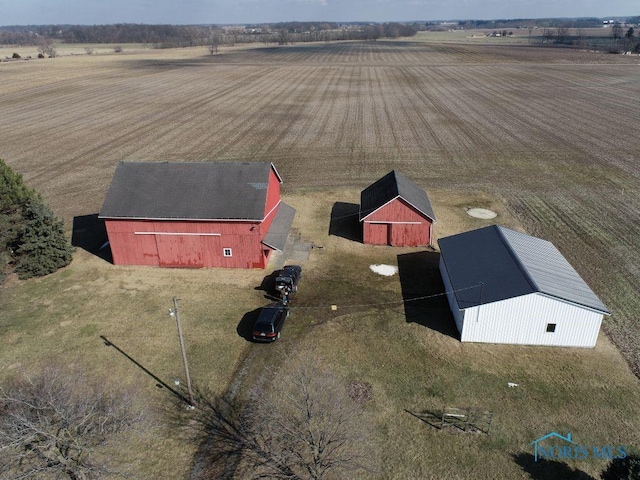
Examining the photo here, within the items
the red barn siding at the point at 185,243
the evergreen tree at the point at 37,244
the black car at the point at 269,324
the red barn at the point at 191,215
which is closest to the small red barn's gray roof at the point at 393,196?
the red barn at the point at 191,215

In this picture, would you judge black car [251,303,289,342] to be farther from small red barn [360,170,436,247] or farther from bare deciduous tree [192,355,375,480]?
small red barn [360,170,436,247]

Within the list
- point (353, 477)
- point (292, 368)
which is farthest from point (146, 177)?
point (353, 477)

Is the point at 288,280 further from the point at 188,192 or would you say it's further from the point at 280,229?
the point at 188,192

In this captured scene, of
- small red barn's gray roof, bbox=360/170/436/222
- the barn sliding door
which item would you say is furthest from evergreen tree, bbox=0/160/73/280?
small red barn's gray roof, bbox=360/170/436/222

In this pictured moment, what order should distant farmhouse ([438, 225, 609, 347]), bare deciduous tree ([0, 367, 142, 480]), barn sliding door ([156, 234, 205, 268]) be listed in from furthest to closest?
barn sliding door ([156, 234, 205, 268]) < distant farmhouse ([438, 225, 609, 347]) < bare deciduous tree ([0, 367, 142, 480])

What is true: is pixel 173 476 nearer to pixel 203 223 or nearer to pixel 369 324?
pixel 369 324

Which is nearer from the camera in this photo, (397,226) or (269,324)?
(269,324)

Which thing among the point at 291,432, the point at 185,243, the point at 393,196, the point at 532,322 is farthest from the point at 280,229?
the point at 291,432
